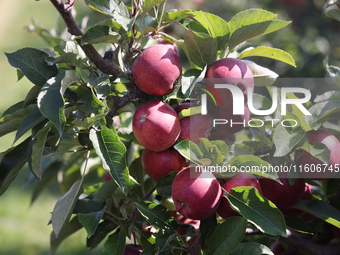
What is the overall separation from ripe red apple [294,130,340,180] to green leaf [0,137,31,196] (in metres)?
0.67

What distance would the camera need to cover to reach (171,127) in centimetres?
76

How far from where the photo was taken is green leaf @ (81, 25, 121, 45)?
71cm

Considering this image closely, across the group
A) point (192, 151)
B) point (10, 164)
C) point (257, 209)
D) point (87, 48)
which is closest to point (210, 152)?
point (192, 151)

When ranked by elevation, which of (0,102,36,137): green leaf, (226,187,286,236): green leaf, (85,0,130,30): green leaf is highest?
(85,0,130,30): green leaf

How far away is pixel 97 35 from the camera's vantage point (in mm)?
719

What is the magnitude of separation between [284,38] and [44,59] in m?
2.31

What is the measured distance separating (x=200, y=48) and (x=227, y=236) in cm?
44

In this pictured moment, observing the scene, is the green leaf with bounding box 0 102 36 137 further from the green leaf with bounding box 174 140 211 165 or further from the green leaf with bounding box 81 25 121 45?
the green leaf with bounding box 174 140 211 165

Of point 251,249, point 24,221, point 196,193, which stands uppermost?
point 196,193

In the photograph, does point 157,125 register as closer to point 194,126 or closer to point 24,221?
point 194,126

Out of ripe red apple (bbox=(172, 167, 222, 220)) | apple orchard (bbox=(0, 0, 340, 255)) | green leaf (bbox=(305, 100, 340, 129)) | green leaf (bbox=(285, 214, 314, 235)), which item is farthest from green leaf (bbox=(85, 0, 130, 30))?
green leaf (bbox=(285, 214, 314, 235))

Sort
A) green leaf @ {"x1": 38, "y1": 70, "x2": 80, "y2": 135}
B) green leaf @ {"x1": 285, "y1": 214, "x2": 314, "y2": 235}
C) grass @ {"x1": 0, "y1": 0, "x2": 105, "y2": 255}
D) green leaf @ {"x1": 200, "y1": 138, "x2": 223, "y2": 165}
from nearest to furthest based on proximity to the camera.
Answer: green leaf @ {"x1": 38, "y1": 70, "x2": 80, "y2": 135} → green leaf @ {"x1": 200, "y1": 138, "x2": 223, "y2": 165} → green leaf @ {"x1": 285, "y1": 214, "x2": 314, "y2": 235} → grass @ {"x1": 0, "y1": 0, "x2": 105, "y2": 255}

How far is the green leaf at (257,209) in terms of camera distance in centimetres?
67

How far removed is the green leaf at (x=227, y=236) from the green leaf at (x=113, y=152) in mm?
230
